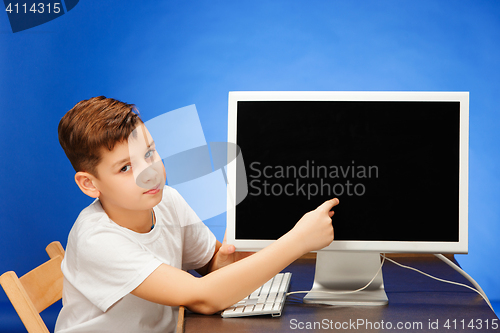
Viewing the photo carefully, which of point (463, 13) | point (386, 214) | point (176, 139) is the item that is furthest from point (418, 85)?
point (386, 214)

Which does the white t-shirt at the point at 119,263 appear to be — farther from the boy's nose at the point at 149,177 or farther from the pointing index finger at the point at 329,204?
the pointing index finger at the point at 329,204

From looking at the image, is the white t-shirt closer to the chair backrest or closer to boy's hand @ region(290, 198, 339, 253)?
the chair backrest

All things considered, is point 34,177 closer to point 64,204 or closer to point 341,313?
point 64,204

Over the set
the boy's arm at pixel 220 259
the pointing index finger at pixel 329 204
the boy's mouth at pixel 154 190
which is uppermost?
the boy's mouth at pixel 154 190

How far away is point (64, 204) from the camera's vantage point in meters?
2.33

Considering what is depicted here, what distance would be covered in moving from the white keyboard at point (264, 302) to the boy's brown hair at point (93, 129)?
0.40 meters

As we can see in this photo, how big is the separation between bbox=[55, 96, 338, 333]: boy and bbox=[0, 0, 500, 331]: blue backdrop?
1.45m

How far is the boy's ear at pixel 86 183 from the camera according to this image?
89 centimetres

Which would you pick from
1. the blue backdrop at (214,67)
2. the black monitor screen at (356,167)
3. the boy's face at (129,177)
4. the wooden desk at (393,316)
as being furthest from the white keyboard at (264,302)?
the blue backdrop at (214,67)

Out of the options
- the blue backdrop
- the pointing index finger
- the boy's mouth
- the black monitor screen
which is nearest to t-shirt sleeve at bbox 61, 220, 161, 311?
the boy's mouth

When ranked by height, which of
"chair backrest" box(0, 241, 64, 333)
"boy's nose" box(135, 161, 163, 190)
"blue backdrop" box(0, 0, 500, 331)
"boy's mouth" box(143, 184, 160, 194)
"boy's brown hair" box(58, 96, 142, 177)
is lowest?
"chair backrest" box(0, 241, 64, 333)

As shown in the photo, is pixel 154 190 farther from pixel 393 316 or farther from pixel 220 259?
pixel 393 316

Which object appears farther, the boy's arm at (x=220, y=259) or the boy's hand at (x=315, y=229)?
the boy's arm at (x=220, y=259)

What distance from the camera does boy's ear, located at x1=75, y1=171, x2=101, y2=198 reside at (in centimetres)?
89
